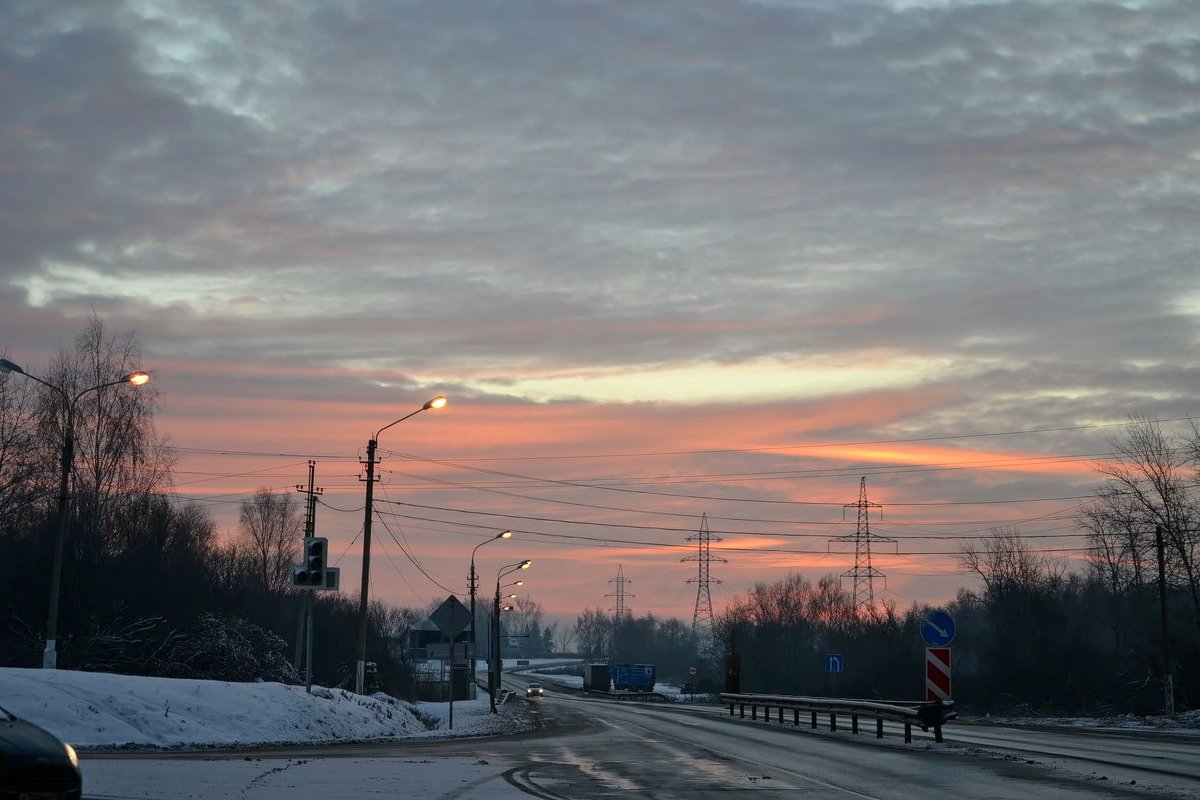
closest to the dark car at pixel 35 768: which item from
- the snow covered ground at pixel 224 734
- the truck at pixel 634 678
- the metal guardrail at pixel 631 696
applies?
the snow covered ground at pixel 224 734

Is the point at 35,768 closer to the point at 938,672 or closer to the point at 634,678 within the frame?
the point at 938,672

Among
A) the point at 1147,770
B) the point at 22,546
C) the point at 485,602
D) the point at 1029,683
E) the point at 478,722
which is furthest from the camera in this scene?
the point at 485,602

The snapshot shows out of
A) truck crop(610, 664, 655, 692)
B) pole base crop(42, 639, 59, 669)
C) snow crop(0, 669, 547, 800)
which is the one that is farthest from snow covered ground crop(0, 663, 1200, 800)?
truck crop(610, 664, 655, 692)

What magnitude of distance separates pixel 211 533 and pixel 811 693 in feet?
166

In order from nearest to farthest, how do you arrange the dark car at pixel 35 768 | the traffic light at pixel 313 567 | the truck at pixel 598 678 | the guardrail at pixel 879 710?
the dark car at pixel 35 768, the traffic light at pixel 313 567, the guardrail at pixel 879 710, the truck at pixel 598 678

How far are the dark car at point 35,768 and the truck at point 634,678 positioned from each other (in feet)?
367

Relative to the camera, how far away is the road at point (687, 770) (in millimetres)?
15766

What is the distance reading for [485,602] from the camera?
171625 mm

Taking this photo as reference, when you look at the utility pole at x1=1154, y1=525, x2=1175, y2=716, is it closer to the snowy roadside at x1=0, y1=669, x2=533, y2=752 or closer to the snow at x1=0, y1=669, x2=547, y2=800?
the snow at x1=0, y1=669, x2=547, y2=800

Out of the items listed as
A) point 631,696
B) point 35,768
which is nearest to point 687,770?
point 35,768

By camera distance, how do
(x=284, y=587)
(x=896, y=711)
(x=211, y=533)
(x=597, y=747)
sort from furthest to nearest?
(x=284, y=587)
(x=211, y=533)
(x=896, y=711)
(x=597, y=747)

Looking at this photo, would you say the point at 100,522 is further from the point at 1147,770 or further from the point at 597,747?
the point at 1147,770

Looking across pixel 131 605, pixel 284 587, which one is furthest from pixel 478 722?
pixel 284 587

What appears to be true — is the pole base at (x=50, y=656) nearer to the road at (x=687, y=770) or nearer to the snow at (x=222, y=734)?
the snow at (x=222, y=734)
